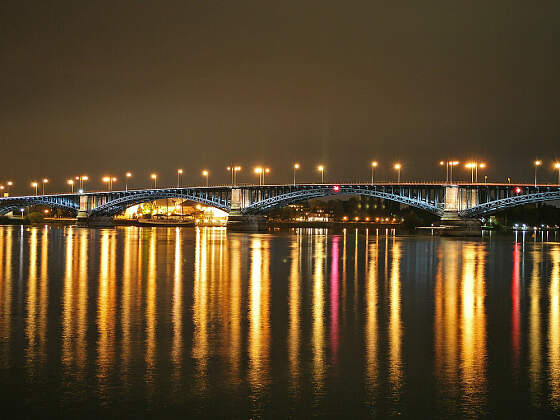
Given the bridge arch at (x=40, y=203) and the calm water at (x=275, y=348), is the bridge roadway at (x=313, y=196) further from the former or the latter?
the calm water at (x=275, y=348)

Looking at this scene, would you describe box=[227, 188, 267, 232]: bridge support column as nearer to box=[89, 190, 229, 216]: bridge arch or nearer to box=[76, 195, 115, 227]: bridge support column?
box=[89, 190, 229, 216]: bridge arch

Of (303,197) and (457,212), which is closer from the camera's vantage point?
(457,212)

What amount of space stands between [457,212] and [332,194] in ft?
79.2

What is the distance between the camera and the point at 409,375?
11195 millimetres

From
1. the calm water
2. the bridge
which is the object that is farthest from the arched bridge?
the calm water

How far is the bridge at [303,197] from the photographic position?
108 meters

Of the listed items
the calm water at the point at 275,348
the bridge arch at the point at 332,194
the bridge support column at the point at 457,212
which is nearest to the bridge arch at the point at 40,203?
the bridge arch at the point at 332,194

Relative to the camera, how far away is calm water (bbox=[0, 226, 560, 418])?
976 centimetres

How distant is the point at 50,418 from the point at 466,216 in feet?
345

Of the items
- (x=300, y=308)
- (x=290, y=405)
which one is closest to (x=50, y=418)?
(x=290, y=405)

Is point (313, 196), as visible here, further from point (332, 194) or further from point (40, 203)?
point (40, 203)

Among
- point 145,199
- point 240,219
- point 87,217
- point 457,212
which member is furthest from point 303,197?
point 87,217

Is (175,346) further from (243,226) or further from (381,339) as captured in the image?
(243,226)

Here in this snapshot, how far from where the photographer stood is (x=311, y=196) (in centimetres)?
12669
